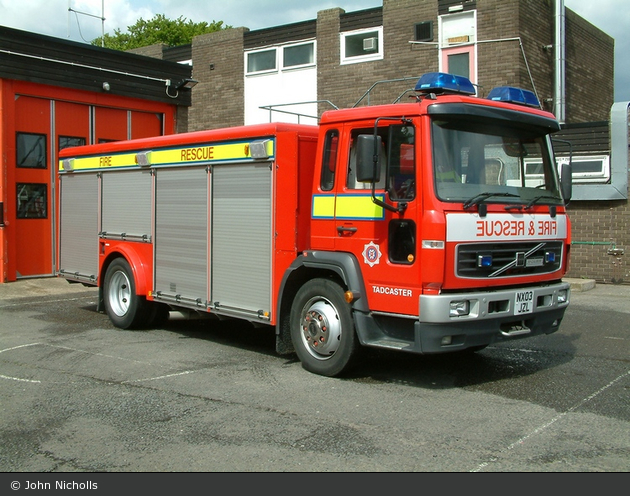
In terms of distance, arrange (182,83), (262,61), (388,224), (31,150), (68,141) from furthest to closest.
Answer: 1. (262,61)
2. (182,83)
3. (68,141)
4. (31,150)
5. (388,224)

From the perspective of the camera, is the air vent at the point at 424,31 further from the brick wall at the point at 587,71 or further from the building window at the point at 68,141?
the building window at the point at 68,141

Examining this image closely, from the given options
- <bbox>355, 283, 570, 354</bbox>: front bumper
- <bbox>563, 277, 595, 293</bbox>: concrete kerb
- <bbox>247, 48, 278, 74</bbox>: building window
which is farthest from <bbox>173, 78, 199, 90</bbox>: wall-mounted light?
<bbox>355, 283, 570, 354</bbox>: front bumper

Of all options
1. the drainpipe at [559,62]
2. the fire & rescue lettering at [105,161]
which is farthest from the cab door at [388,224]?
the drainpipe at [559,62]

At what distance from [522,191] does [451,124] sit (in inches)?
40.9

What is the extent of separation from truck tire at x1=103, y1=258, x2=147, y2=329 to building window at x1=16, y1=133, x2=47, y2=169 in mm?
6289

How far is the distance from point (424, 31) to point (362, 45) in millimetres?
2295

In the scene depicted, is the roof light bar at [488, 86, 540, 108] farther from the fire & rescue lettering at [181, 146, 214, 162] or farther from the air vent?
the air vent

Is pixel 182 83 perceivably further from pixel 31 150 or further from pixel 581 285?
pixel 581 285

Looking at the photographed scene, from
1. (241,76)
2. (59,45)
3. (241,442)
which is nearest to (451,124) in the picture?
(241,442)

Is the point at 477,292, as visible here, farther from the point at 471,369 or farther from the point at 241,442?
the point at 241,442

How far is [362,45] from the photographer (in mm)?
22844

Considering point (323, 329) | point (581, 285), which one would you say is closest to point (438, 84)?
point (323, 329)

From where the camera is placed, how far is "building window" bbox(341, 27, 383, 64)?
22.5 metres

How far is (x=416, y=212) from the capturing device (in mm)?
6590
